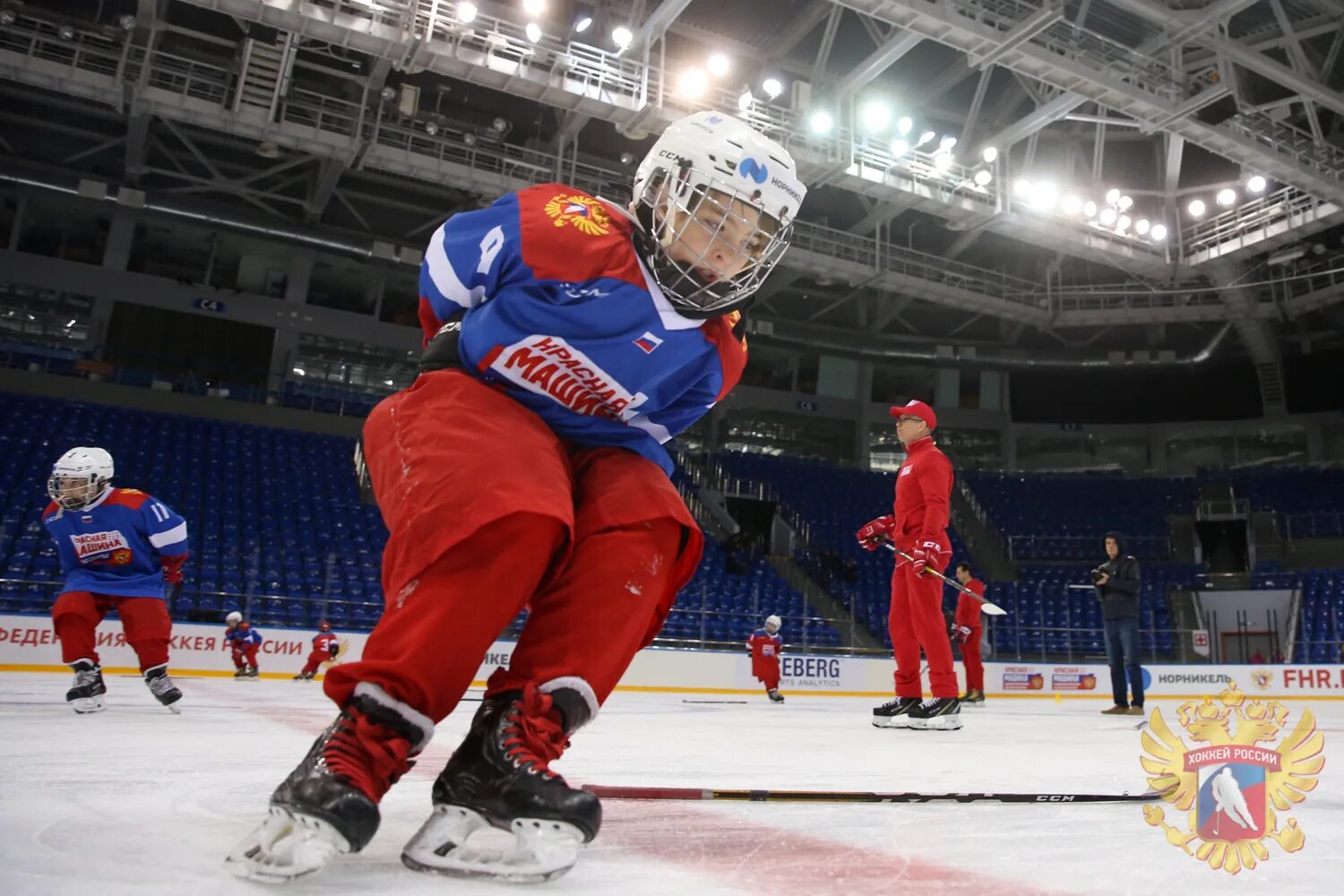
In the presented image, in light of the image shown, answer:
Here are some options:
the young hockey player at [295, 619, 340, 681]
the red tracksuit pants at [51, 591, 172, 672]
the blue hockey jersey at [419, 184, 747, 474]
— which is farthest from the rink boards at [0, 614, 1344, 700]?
the blue hockey jersey at [419, 184, 747, 474]

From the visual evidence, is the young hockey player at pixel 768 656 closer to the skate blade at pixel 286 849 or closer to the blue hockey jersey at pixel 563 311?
the blue hockey jersey at pixel 563 311

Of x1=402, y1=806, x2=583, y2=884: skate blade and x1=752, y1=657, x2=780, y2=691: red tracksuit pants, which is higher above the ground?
x1=402, y1=806, x2=583, y2=884: skate blade

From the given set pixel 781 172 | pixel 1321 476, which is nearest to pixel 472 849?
pixel 781 172

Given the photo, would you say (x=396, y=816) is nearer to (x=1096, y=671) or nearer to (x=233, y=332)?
(x=1096, y=671)

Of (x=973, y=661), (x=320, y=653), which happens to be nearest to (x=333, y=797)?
(x=973, y=661)

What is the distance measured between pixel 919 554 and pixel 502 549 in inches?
146

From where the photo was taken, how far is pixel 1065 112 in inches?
539

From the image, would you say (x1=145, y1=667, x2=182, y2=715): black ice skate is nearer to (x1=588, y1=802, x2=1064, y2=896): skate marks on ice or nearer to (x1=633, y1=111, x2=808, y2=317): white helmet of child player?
(x1=588, y1=802, x2=1064, y2=896): skate marks on ice

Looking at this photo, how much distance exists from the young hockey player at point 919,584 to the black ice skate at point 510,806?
367 cm

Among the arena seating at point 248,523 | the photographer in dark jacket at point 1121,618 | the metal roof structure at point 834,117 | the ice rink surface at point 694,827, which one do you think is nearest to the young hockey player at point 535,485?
the ice rink surface at point 694,827

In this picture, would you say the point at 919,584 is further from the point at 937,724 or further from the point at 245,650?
the point at 245,650

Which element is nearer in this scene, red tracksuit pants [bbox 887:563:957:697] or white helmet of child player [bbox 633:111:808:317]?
white helmet of child player [bbox 633:111:808:317]

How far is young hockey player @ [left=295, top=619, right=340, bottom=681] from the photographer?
32.2 ft

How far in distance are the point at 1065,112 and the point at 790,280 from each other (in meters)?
7.31
